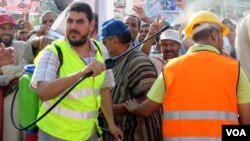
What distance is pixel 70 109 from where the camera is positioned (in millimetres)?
3236

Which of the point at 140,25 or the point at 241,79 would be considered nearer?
the point at 241,79

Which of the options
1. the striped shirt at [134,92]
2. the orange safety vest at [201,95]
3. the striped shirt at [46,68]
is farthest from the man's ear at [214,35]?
the striped shirt at [46,68]

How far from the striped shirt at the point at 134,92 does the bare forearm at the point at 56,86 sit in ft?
3.08

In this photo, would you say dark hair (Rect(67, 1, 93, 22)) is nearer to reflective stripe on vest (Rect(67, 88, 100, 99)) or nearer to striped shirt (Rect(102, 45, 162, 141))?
reflective stripe on vest (Rect(67, 88, 100, 99))

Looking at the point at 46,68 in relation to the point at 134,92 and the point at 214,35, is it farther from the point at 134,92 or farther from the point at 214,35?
the point at 214,35

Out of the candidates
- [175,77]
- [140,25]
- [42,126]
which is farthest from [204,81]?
[140,25]

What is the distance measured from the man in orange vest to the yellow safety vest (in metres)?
0.50

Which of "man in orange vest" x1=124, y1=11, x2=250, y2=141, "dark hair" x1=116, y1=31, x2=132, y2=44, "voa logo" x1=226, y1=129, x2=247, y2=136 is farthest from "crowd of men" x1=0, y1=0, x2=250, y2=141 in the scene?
"dark hair" x1=116, y1=31, x2=132, y2=44

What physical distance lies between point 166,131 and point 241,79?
0.58m

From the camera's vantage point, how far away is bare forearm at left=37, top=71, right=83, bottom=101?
300cm

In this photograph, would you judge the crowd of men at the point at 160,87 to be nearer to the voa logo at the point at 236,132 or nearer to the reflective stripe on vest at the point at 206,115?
the reflective stripe on vest at the point at 206,115

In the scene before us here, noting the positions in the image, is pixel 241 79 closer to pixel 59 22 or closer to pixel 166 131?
pixel 166 131

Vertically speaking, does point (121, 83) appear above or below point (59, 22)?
below

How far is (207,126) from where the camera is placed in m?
3.08
